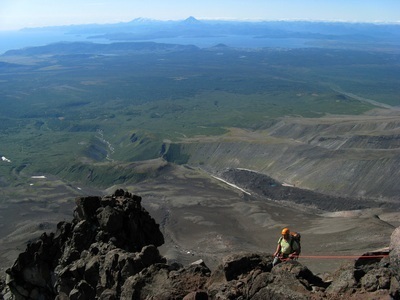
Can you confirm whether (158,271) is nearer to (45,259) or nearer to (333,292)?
(333,292)

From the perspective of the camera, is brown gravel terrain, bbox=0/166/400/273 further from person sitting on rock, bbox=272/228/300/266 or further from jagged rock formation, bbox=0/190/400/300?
person sitting on rock, bbox=272/228/300/266

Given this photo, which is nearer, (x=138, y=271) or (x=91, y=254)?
(x=138, y=271)

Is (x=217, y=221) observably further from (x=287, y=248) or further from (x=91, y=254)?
(x=287, y=248)

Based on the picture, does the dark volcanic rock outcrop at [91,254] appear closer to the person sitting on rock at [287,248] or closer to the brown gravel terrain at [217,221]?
the person sitting on rock at [287,248]

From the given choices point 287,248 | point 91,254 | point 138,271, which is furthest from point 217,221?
point 287,248

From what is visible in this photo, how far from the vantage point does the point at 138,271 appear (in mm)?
19047

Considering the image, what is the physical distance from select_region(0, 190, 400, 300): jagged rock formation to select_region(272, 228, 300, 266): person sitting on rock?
47 cm

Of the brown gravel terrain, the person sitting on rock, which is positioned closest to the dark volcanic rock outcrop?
the person sitting on rock

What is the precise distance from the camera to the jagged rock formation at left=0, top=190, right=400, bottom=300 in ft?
44.8

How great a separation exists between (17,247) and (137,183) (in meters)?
39.0

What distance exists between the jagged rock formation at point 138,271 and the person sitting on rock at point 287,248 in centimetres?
47

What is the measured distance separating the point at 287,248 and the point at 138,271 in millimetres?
6220

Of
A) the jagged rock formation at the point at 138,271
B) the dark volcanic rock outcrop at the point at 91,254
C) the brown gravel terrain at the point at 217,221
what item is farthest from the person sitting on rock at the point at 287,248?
the brown gravel terrain at the point at 217,221

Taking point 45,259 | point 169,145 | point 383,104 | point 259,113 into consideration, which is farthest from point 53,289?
point 383,104
